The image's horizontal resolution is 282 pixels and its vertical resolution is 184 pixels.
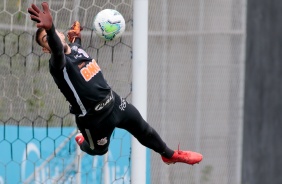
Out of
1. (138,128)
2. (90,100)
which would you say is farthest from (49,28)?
(138,128)

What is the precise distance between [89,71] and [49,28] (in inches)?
23.8

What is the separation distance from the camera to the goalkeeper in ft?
10.6

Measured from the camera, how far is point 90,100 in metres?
3.36

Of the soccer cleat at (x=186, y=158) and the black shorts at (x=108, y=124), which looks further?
the soccer cleat at (x=186, y=158)

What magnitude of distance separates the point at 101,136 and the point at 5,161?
3.64ft

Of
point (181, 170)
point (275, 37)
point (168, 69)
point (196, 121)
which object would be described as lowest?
point (181, 170)

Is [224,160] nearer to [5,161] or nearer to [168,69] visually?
[168,69]

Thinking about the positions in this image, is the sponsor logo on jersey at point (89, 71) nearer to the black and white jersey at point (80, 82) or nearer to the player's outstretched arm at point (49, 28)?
the black and white jersey at point (80, 82)

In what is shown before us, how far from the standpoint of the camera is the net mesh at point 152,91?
4.20 metres

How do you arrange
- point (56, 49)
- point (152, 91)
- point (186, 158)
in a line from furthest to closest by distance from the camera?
1. point (152, 91)
2. point (186, 158)
3. point (56, 49)

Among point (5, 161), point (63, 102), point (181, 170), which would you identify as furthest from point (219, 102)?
point (5, 161)

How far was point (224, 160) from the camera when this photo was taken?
4934 mm

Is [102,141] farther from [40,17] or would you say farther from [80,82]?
[40,17]

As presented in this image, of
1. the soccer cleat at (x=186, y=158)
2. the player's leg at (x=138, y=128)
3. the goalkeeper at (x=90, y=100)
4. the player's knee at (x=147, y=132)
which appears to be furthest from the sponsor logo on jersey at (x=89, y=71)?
the soccer cleat at (x=186, y=158)
